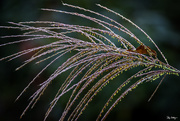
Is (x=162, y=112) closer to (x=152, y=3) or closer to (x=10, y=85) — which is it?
(x=152, y=3)

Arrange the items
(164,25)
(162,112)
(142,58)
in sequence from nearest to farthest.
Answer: (142,58) < (162,112) < (164,25)

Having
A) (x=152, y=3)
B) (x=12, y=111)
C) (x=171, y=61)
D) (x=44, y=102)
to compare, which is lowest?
(x=12, y=111)

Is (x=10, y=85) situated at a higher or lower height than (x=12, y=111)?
higher

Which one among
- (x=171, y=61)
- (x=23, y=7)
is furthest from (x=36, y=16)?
(x=171, y=61)

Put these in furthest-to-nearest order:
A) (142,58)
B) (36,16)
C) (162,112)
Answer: (36,16), (162,112), (142,58)

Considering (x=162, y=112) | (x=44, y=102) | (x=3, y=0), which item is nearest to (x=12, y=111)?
(x=44, y=102)

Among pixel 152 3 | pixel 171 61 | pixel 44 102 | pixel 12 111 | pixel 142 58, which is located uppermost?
pixel 152 3

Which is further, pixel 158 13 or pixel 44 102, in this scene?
pixel 44 102

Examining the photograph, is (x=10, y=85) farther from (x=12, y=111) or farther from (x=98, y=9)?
(x=98, y=9)

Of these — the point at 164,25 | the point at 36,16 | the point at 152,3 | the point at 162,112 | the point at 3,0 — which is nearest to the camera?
the point at 162,112
